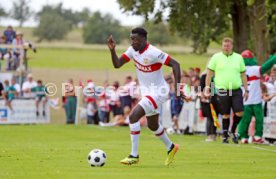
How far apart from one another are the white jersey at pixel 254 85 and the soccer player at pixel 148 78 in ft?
22.5

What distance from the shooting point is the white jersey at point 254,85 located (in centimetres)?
2102

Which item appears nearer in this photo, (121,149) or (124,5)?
(121,149)

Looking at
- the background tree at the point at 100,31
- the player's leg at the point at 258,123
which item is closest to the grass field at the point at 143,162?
the player's leg at the point at 258,123

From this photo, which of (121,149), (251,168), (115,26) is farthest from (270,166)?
(115,26)

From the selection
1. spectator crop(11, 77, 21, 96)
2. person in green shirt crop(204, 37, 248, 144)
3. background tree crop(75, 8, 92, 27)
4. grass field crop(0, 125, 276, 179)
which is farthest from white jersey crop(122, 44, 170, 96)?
background tree crop(75, 8, 92, 27)

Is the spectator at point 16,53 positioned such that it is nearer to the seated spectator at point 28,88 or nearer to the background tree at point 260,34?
the seated spectator at point 28,88

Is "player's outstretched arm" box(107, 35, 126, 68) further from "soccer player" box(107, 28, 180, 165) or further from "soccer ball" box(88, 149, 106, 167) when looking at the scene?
"soccer ball" box(88, 149, 106, 167)

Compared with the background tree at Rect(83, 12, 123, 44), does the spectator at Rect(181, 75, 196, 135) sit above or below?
below

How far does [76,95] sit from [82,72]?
1054 inches

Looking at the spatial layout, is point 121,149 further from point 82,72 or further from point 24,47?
point 82,72

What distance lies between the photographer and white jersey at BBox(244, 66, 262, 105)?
2102 centimetres

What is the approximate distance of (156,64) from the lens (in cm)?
1447

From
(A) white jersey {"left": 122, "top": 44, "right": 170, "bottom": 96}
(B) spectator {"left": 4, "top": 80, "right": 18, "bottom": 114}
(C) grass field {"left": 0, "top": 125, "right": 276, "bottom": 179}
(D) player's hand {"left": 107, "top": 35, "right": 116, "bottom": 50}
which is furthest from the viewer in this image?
(B) spectator {"left": 4, "top": 80, "right": 18, "bottom": 114}

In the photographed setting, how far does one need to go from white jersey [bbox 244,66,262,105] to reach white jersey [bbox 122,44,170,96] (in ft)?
22.6
